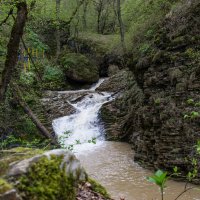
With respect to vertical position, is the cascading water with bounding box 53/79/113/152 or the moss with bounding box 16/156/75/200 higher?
the moss with bounding box 16/156/75/200

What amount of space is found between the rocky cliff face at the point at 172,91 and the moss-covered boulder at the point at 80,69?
10.8m

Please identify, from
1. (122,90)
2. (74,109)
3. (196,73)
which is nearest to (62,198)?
(196,73)

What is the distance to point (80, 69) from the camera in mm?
23109

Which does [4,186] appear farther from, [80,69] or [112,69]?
[112,69]

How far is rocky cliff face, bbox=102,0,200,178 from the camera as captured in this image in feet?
31.0

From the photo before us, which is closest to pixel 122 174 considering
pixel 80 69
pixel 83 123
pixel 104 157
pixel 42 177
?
pixel 104 157

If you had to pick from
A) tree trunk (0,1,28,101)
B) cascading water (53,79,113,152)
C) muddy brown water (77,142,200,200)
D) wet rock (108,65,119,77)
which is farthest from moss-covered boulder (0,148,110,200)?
wet rock (108,65,119,77)

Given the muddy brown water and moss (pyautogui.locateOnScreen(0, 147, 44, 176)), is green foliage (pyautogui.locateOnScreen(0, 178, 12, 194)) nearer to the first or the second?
moss (pyautogui.locateOnScreen(0, 147, 44, 176))

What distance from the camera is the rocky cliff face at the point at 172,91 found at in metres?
9.45

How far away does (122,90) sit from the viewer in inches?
736

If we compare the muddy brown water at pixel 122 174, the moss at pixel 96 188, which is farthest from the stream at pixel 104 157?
the moss at pixel 96 188

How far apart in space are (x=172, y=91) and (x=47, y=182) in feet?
27.2

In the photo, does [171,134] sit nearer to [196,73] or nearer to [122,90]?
[196,73]

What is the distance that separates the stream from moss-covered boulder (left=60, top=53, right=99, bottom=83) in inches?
151
